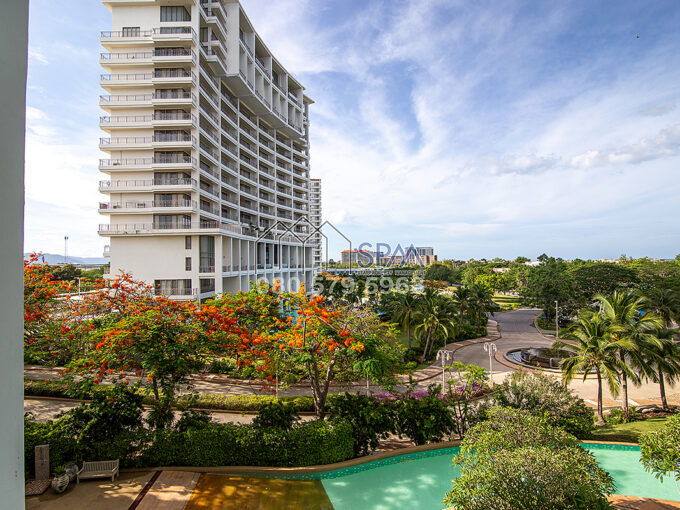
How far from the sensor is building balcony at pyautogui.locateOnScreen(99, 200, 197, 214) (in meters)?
29.8

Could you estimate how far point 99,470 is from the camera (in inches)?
347

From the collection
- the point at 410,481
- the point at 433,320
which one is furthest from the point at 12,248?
the point at 433,320

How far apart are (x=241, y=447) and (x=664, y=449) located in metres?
10.1

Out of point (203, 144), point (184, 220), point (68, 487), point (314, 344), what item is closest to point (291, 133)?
point (203, 144)

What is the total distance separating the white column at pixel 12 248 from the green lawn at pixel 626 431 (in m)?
15.6

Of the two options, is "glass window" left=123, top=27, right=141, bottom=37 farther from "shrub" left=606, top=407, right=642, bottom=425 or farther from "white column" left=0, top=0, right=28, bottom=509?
"shrub" left=606, top=407, right=642, bottom=425

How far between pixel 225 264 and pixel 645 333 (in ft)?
105

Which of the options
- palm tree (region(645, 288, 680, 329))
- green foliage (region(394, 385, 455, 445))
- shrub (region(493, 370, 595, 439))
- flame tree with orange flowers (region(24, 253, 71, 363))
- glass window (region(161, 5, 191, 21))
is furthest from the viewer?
glass window (region(161, 5, 191, 21))

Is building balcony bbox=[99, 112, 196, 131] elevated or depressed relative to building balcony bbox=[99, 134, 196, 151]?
elevated

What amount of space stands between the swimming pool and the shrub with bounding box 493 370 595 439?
3.93 ft

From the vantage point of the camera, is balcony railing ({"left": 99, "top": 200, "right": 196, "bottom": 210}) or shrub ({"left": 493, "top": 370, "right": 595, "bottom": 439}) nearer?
shrub ({"left": 493, "top": 370, "right": 595, "bottom": 439})

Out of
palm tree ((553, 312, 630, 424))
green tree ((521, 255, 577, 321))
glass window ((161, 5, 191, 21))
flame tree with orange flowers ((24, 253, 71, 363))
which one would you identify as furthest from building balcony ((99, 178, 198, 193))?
green tree ((521, 255, 577, 321))

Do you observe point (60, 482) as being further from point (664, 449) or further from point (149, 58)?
point (149, 58)

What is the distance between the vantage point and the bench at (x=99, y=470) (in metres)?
8.65
